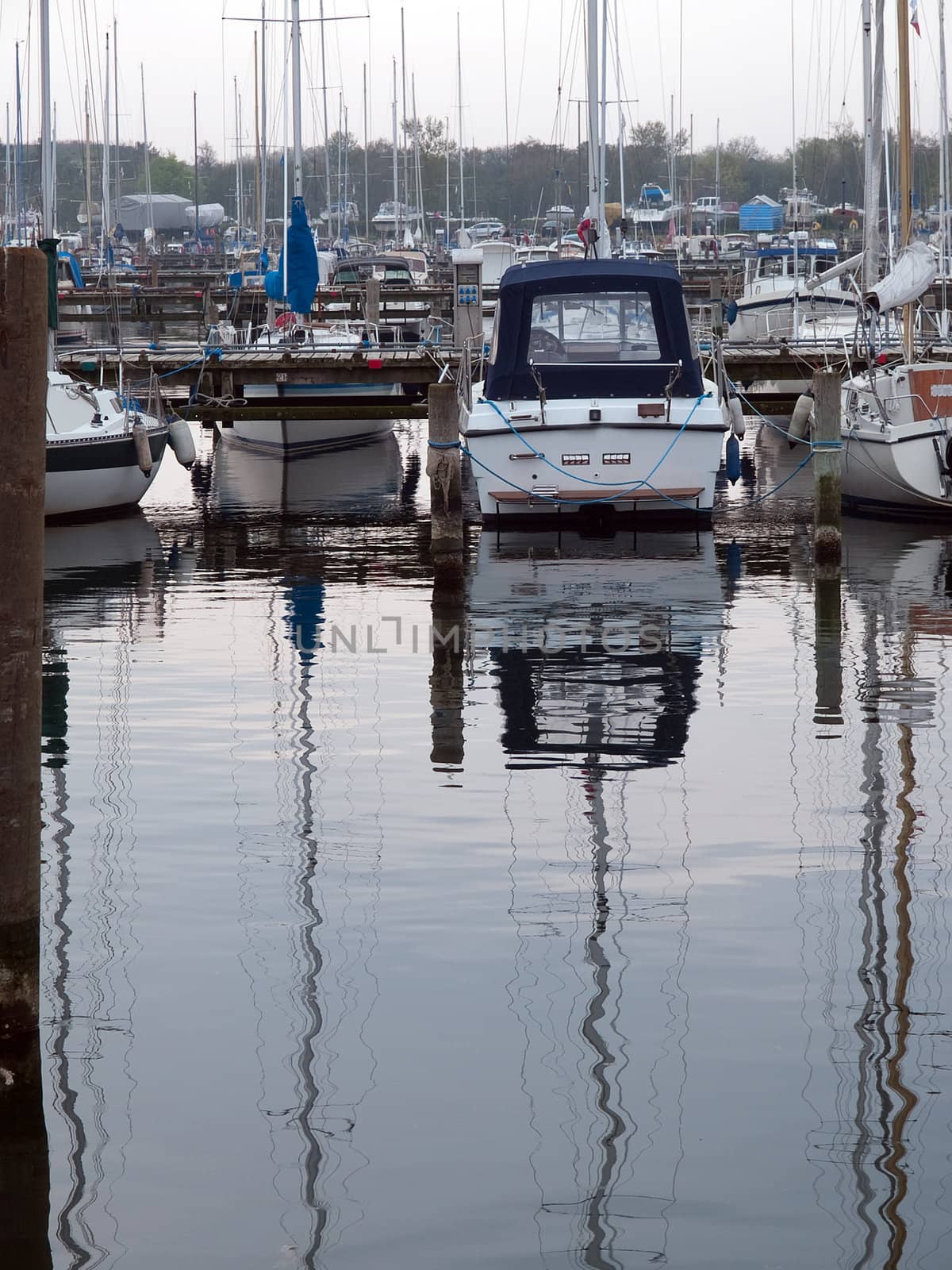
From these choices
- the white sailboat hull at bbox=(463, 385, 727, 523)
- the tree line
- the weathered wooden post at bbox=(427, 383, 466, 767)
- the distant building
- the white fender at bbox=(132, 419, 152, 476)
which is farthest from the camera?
the tree line

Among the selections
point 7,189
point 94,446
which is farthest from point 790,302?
point 7,189

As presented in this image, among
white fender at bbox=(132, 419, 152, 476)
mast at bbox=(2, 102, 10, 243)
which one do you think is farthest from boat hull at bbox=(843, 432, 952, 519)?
mast at bbox=(2, 102, 10, 243)

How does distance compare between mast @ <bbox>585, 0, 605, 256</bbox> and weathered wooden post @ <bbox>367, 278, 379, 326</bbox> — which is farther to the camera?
weathered wooden post @ <bbox>367, 278, 379, 326</bbox>

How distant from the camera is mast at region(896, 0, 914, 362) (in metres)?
19.9

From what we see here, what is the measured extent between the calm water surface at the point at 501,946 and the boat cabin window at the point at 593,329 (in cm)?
539

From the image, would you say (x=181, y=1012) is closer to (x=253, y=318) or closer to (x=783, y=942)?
(x=783, y=942)

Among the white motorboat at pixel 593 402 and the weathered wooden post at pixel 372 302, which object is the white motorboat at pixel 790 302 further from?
the white motorboat at pixel 593 402

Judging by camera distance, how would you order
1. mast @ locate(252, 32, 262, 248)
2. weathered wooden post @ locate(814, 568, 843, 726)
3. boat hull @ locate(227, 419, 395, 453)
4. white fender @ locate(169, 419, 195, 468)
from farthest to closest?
mast @ locate(252, 32, 262, 248) → boat hull @ locate(227, 419, 395, 453) → white fender @ locate(169, 419, 195, 468) → weathered wooden post @ locate(814, 568, 843, 726)

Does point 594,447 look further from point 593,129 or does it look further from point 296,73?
point 296,73

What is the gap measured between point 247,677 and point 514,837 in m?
4.48

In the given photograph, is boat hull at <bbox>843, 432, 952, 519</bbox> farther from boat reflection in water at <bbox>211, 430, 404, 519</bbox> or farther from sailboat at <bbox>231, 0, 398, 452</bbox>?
sailboat at <bbox>231, 0, 398, 452</bbox>

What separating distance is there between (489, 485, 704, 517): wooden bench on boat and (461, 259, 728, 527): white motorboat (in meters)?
0.01

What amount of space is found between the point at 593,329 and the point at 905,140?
449cm

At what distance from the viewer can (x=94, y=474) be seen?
2020cm
